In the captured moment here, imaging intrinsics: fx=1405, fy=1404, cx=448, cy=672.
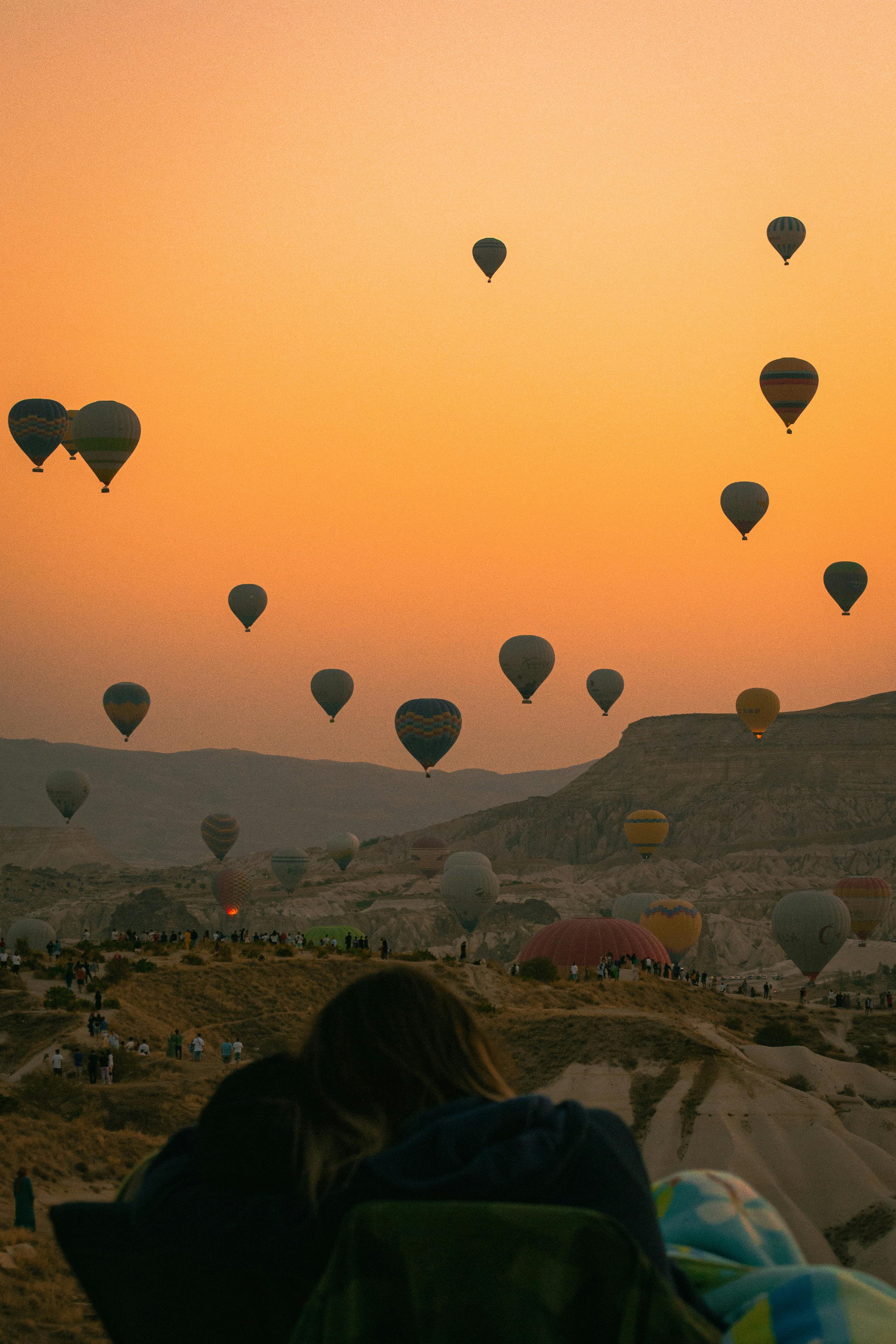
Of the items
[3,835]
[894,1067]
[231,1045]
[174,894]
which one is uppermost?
[3,835]

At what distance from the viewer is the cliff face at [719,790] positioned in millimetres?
145875

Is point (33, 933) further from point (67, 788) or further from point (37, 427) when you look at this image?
point (37, 427)

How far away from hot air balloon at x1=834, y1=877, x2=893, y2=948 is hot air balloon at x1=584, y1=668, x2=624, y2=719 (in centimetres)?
2677

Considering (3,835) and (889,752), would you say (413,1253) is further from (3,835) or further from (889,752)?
(3,835)

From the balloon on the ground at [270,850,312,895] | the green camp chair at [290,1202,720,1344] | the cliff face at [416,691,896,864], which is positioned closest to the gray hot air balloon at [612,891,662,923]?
the balloon on the ground at [270,850,312,895]

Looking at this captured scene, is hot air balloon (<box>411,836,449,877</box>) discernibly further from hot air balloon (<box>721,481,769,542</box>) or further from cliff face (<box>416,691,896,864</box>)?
hot air balloon (<box>721,481,769,542</box>)

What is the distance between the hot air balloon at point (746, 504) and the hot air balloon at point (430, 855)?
168ft

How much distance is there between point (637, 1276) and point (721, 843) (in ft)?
474

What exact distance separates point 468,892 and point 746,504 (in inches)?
966

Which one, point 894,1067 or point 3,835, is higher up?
point 3,835

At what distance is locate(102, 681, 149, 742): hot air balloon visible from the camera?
79250 millimetres

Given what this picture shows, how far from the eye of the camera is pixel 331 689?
87938 millimetres

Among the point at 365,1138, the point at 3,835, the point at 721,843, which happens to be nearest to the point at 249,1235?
the point at 365,1138

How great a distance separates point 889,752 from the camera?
15312 centimetres
